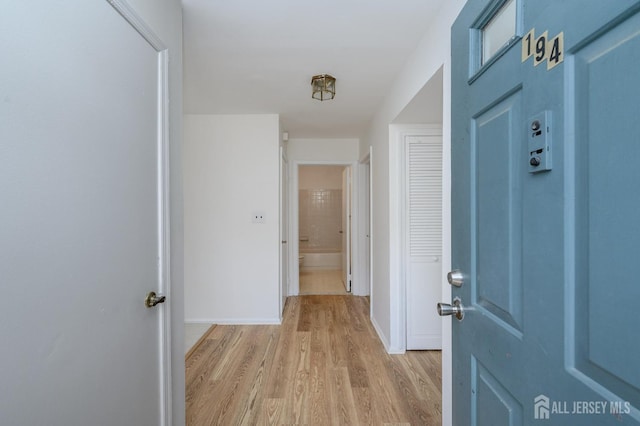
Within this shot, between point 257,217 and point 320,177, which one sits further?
point 320,177

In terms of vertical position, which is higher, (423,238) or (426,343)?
(423,238)

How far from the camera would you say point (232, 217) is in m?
3.25

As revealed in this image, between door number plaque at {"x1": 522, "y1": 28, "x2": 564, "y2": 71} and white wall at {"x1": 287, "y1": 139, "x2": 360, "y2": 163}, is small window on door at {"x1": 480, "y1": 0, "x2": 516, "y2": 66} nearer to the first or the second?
door number plaque at {"x1": 522, "y1": 28, "x2": 564, "y2": 71}

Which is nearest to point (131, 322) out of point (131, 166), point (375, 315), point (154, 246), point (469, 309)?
point (154, 246)

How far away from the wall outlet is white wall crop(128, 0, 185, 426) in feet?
5.79

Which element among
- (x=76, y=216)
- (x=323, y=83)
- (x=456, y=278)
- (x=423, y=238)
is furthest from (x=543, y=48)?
(x=423, y=238)

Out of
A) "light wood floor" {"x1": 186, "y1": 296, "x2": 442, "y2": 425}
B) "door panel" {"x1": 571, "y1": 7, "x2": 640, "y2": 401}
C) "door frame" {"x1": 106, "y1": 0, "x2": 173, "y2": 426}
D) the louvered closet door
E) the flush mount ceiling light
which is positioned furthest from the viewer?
the louvered closet door

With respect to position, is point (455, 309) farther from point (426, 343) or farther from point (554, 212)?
point (426, 343)

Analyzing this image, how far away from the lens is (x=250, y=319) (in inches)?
128

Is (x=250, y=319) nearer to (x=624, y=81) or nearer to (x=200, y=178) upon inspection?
(x=200, y=178)

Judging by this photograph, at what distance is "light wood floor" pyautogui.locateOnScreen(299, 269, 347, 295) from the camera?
15.0 ft

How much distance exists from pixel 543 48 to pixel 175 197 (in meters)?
1.40

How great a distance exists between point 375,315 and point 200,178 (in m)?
2.38

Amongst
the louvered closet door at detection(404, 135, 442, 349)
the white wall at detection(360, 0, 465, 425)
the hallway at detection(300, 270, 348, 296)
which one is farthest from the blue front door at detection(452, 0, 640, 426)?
the hallway at detection(300, 270, 348, 296)
